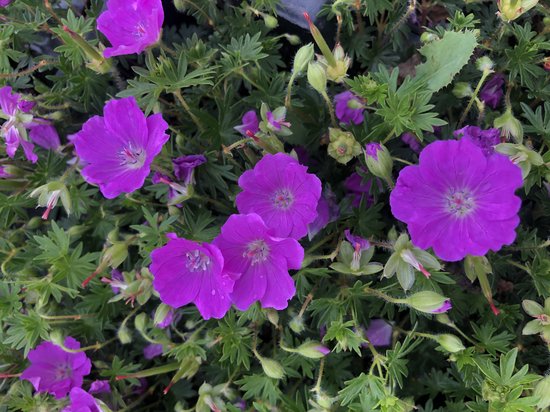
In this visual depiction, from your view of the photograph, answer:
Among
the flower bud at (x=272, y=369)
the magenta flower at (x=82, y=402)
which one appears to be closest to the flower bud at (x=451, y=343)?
the flower bud at (x=272, y=369)

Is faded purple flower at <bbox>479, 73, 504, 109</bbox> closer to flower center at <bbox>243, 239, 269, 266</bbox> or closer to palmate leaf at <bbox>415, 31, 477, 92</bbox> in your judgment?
palmate leaf at <bbox>415, 31, 477, 92</bbox>

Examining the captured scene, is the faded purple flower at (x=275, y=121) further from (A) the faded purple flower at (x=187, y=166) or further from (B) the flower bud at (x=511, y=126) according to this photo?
(B) the flower bud at (x=511, y=126)

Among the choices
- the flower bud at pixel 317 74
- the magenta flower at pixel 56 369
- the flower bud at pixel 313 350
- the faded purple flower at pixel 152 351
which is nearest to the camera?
the flower bud at pixel 317 74

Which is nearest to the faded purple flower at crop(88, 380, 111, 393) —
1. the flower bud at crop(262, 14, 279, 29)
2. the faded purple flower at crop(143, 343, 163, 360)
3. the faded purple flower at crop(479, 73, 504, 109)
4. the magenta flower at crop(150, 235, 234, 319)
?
the faded purple flower at crop(143, 343, 163, 360)

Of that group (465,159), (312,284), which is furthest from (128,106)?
(465,159)

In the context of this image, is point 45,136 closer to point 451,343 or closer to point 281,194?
point 281,194

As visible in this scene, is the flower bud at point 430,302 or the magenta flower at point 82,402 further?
the magenta flower at point 82,402

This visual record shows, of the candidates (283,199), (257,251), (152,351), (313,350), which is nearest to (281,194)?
(283,199)
